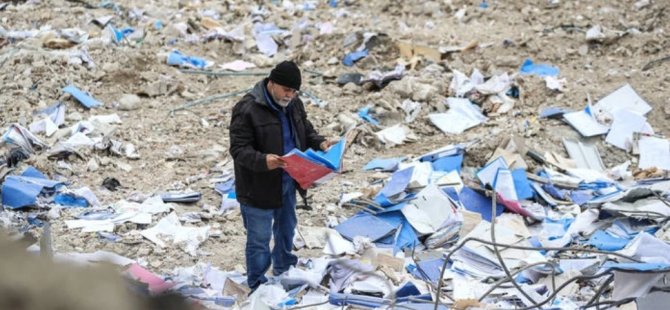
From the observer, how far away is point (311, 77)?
1218cm

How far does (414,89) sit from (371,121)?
2.53ft

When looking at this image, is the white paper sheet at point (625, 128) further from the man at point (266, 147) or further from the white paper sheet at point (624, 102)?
the man at point (266, 147)

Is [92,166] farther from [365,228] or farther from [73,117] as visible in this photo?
[365,228]

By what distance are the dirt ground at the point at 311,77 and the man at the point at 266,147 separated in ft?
3.53

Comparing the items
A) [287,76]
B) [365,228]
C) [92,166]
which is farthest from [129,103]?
[287,76]

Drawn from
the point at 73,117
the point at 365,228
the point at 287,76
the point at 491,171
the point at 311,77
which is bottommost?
the point at 311,77

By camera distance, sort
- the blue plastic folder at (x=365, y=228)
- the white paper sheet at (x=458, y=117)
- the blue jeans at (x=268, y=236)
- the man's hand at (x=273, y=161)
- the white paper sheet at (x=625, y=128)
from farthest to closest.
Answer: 1. the white paper sheet at (x=458, y=117)
2. the white paper sheet at (x=625, y=128)
3. the blue plastic folder at (x=365, y=228)
4. the blue jeans at (x=268, y=236)
5. the man's hand at (x=273, y=161)

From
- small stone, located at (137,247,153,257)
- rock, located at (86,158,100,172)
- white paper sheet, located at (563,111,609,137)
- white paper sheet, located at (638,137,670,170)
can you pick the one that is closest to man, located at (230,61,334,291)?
small stone, located at (137,247,153,257)

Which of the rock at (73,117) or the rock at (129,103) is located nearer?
the rock at (73,117)

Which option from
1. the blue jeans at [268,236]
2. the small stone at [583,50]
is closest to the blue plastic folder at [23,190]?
the blue jeans at [268,236]

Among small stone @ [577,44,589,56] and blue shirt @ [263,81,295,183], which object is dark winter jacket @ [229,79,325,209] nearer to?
blue shirt @ [263,81,295,183]

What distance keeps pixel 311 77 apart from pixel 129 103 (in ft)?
7.83

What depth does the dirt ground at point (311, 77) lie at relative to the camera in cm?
898

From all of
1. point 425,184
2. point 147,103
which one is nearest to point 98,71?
point 147,103
